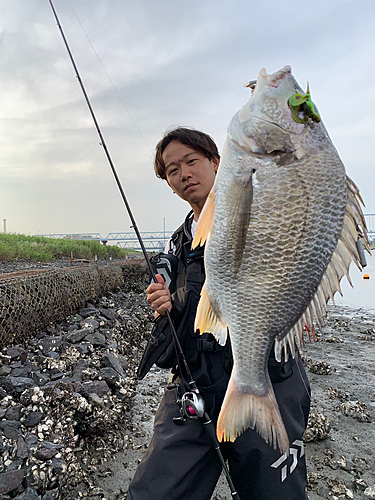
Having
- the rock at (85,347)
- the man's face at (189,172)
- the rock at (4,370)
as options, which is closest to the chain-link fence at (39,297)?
the rock at (4,370)

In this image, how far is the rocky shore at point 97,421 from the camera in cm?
313

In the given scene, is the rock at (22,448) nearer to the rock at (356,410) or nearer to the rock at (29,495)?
the rock at (29,495)

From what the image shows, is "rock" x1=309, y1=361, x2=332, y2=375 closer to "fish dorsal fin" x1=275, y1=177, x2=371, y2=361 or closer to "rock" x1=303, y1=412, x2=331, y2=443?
"rock" x1=303, y1=412, x2=331, y2=443

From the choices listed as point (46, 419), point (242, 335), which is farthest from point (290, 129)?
point (46, 419)

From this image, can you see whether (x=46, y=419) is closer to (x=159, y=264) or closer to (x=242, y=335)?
(x=159, y=264)

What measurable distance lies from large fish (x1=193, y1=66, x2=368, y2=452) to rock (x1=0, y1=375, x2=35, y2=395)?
3.54m

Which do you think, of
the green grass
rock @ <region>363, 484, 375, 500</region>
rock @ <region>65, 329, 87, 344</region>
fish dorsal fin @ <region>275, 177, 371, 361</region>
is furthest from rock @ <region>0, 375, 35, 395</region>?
the green grass

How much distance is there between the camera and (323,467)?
372 cm

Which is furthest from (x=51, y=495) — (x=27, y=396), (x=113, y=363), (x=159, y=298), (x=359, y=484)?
(x=359, y=484)

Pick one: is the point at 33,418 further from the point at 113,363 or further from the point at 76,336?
the point at 76,336

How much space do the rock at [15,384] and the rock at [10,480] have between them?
137 cm

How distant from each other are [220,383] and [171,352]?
0.39 metres

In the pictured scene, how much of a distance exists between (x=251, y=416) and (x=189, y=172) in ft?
5.00

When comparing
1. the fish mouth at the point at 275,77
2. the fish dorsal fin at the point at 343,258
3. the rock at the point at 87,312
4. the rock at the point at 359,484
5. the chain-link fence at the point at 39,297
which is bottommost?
the rock at the point at 359,484
